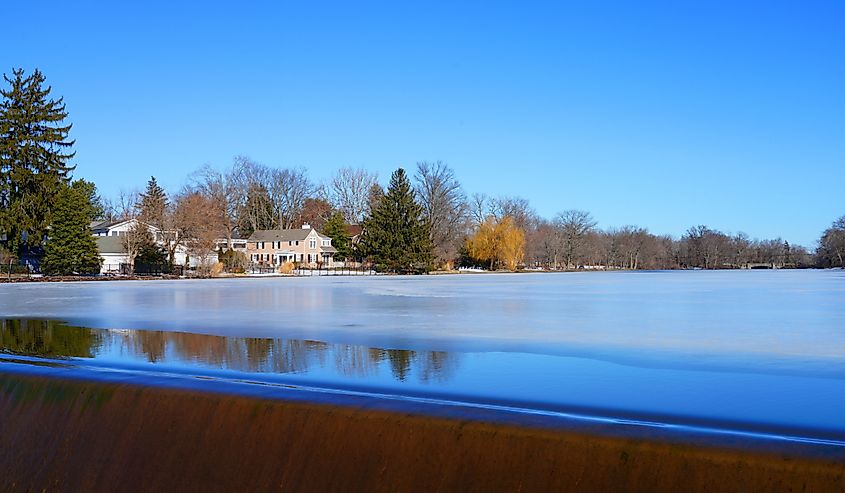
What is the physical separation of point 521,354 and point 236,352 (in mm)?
3873

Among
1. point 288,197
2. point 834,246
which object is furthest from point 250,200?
point 834,246

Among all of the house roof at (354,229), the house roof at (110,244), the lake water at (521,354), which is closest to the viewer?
the lake water at (521,354)

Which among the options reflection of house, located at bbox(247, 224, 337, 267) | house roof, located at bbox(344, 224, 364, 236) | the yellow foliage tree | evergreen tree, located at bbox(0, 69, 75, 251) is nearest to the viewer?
evergreen tree, located at bbox(0, 69, 75, 251)

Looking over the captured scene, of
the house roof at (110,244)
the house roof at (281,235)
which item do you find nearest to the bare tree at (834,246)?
the house roof at (281,235)

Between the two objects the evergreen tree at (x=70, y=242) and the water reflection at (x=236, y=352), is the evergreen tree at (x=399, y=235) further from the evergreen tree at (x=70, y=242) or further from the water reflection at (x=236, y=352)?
the water reflection at (x=236, y=352)

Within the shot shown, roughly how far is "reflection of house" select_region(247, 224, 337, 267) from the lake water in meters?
72.6

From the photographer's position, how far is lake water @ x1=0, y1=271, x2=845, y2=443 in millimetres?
6223

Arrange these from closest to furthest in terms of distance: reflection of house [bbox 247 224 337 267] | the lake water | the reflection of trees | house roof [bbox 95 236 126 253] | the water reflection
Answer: the lake water < the water reflection < the reflection of trees < house roof [bbox 95 236 126 253] < reflection of house [bbox 247 224 337 267]

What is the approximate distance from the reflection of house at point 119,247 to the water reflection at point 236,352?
47.2m

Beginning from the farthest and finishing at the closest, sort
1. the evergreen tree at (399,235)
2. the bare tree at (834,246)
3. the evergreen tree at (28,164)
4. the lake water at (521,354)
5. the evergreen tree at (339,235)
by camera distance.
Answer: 1. the bare tree at (834,246)
2. the evergreen tree at (339,235)
3. the evergreen tree at (399,235)
4. the evergreen tree at (28,164)
5. the lake water at (521,354)

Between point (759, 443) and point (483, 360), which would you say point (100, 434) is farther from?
point (759, 443)

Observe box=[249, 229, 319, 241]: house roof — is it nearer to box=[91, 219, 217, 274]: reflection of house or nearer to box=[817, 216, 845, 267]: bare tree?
box=[91, 219, 217, 274]: reflection of house

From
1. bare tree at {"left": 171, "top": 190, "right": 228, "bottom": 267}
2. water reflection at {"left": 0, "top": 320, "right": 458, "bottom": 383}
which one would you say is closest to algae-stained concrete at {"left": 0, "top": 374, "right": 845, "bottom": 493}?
water reflection at {"left": 0, "top": 320, "right": 458, "bottom": 383}

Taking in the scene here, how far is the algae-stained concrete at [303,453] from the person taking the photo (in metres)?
4.30
